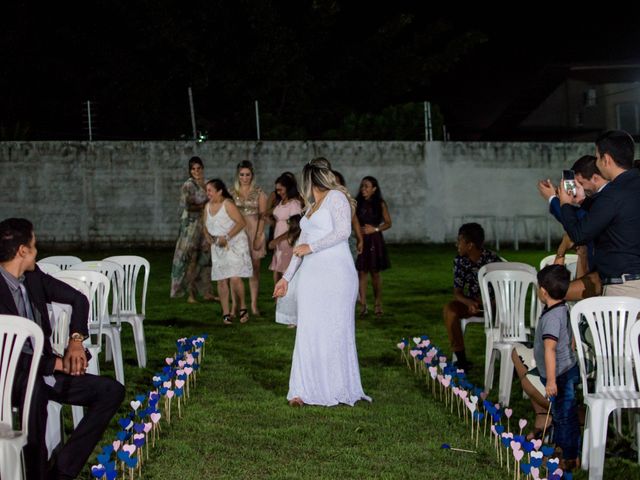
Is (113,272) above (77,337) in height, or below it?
above

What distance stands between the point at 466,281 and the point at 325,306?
6.67ft

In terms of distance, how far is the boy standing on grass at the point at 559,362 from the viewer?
6316 millimetres

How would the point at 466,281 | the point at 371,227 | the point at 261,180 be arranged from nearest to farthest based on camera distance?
the point at 466,281 < the point at 371,227 < the point at 261,180

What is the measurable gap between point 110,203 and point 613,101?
1975 centimetres

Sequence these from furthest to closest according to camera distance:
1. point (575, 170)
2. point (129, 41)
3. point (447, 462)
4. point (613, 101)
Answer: point (613, 101)
point (129, 41)
point (575, 170)
point (447, 462)

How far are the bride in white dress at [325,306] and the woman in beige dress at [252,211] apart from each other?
5085 millimetres

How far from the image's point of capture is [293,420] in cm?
757

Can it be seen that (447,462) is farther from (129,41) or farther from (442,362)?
(129,41)

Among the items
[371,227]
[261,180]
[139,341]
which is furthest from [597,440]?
[261,180]

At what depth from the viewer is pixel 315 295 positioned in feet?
26.4

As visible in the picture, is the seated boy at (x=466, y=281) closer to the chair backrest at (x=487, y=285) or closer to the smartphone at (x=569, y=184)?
the chair backrest at (x=487, y=285)

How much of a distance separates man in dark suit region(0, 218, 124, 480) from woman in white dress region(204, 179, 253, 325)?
260 inches

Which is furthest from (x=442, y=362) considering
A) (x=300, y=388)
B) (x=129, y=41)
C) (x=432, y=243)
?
(x=129, y=41)

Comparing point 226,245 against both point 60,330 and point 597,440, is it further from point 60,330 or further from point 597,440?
point 597,440
